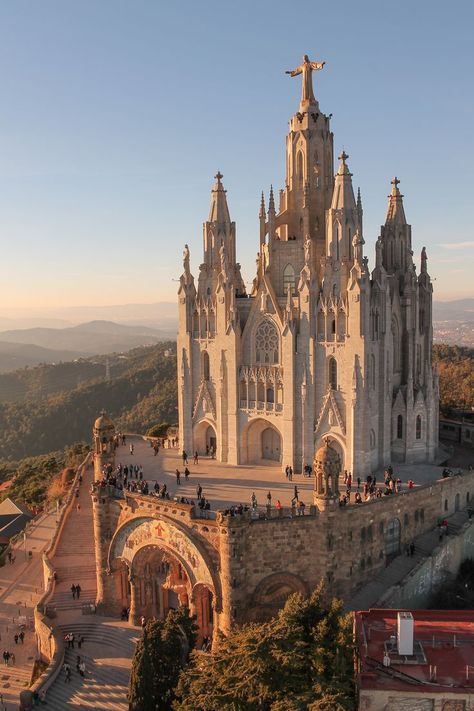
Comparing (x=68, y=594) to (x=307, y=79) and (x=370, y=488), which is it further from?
(x=307, y=79)

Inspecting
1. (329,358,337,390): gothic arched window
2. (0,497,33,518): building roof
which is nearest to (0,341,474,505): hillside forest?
(0,497,33,518): building roof

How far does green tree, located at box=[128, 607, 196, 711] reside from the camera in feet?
81.7

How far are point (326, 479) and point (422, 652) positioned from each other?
1024 cm

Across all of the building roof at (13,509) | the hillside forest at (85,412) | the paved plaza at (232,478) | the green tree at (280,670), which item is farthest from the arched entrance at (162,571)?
the hillside forest at (85,412)

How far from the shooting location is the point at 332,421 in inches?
1505

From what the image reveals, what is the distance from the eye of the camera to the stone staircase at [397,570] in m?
31.2

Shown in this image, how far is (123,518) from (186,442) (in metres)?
10.5

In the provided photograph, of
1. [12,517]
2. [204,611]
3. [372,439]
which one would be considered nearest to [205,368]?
[372,439]

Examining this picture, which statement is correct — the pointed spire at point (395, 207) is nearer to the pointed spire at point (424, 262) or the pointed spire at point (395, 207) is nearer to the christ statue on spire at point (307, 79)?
the pointed spire at point (424, 262)

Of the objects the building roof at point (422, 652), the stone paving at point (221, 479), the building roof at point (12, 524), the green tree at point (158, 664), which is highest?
the stone paving at point (221, 479)

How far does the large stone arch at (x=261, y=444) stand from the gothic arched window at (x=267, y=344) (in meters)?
4.16

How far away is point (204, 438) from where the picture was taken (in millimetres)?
44312

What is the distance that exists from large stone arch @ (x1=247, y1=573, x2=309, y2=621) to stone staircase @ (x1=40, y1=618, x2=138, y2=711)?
21.9ft

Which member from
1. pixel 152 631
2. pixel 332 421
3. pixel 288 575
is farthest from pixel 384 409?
pixel 152 631
